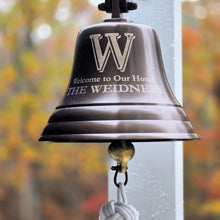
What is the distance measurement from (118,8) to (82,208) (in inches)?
158

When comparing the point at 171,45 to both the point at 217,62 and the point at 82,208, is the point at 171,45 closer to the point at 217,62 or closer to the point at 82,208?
the point at 217,62

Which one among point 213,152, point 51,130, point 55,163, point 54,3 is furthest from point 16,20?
point 51,130

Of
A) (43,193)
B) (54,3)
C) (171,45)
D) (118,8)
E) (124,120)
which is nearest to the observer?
(124,120)

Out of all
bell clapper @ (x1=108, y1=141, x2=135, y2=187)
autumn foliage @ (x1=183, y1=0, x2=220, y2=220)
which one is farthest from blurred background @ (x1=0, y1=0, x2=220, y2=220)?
bell clapper @ (x1=108, y1=141, x2=135, y2=187)

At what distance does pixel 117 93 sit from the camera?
97cm

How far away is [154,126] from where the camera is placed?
93cm

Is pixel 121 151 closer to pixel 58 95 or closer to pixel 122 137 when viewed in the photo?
pixel 122 137

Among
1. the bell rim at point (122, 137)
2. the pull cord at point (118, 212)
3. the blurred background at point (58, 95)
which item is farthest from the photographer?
the blurred background at point (58, 95)

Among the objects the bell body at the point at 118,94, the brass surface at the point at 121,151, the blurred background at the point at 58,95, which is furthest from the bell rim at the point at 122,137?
the blurred background at the point at 58,95

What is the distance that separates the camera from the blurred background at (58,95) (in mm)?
4031

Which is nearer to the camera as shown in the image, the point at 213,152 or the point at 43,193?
the point at 213,152

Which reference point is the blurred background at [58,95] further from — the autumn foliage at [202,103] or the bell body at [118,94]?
the bell body at [118,94]

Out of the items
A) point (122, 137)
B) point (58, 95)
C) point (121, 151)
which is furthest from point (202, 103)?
point (122, 137)

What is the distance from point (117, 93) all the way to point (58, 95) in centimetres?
362
